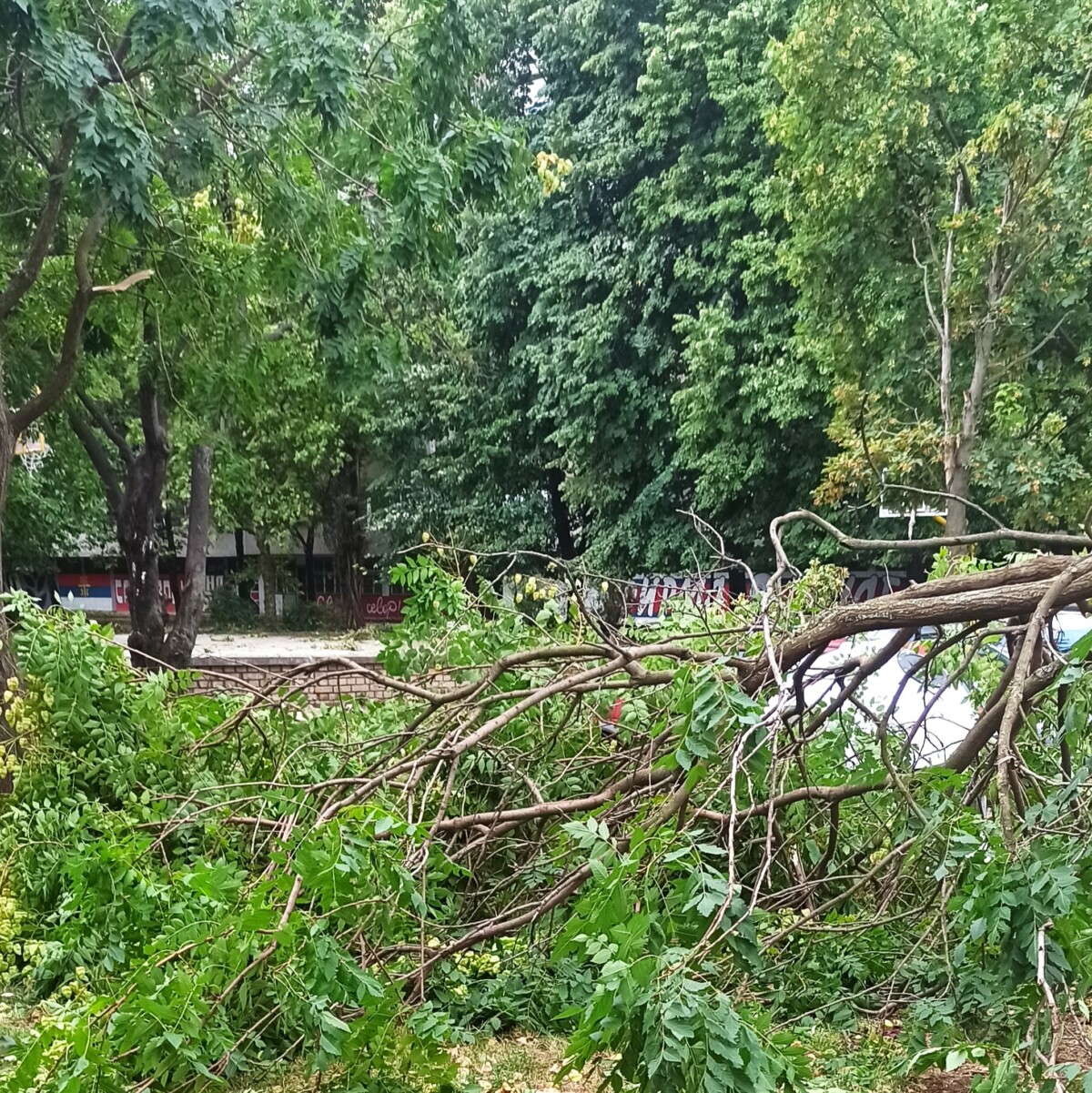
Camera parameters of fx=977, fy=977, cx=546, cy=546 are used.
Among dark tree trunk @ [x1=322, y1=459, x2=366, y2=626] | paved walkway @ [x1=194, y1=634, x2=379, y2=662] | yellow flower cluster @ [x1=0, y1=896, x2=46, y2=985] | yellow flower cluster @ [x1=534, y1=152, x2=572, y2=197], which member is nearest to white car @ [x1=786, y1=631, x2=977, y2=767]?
yellow flower cluster @ [x1=0, y1=896, x2=46, y2=985]

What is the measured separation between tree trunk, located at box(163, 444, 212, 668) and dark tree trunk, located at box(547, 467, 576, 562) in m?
7.34

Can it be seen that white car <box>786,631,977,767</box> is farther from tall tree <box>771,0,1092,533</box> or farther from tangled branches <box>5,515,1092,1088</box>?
tall tree <box>771,0,1092,533</box>

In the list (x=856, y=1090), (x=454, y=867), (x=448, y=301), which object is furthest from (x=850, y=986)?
(x=448, y=301)

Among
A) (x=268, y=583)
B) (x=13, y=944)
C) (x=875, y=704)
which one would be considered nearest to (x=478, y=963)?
(x=13, y=944)

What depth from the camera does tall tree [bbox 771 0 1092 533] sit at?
993 cm

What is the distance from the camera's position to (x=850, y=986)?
13.1ft

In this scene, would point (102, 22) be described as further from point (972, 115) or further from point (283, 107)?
point (972, 115)

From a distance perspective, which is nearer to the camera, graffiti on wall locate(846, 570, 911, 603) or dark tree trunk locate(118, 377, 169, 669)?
dark tree trunk locate(118, 377, 169, 669)

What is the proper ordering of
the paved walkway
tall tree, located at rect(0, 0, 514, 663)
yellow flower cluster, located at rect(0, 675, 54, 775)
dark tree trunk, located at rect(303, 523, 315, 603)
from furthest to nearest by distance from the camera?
1. dark tree trunk, located at rect(303, 523, 315, 603)
2. the paved walkway
3. tall tree, located at rect(0, 0, 514, 663)
4. yellow flower cluster, located at rect(0, 675, 54, 775)

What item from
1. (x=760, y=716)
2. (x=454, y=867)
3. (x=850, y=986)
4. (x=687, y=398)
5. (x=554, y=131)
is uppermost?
(x=554, y=131)

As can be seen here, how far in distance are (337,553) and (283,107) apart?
18.4 meters

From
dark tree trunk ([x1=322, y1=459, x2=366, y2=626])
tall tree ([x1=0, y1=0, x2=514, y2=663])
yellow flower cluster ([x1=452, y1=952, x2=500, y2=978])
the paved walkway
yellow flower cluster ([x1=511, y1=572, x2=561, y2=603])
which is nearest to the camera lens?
yellow flower cluster ([x1=452, y1=952, x2=500, y2=978])

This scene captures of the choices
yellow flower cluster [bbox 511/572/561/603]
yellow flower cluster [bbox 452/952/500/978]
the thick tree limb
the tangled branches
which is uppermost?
the thick tree limb

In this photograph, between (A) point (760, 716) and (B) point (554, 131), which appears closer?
(A) point (760, 716)
